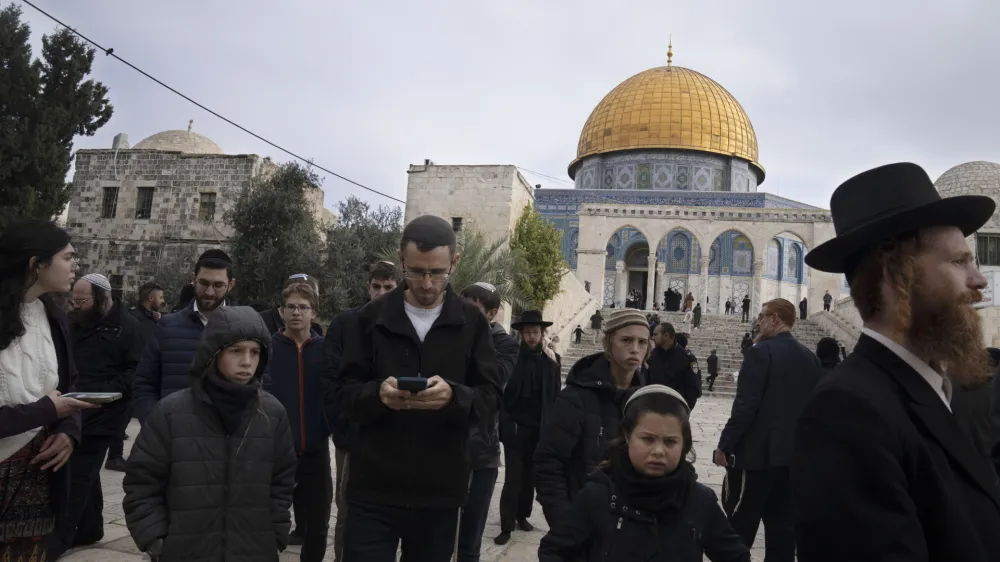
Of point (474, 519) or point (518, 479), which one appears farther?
point (518, 479)

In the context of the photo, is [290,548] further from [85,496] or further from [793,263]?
[793,263]

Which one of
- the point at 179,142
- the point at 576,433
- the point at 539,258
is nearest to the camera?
the point at 576,433

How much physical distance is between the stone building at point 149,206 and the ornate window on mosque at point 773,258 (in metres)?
20.8

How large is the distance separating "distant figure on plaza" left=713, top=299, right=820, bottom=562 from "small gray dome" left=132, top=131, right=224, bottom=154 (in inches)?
943

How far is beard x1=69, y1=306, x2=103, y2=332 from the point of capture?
4.15 m

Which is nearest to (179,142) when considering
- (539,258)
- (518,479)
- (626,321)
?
(539,258)

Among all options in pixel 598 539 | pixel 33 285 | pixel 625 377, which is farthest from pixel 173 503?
pixel 625 377

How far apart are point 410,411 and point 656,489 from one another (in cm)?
84

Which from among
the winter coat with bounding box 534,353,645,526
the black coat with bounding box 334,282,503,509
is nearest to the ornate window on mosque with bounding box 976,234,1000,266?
the winter coat with bounding box 534,353,645,526

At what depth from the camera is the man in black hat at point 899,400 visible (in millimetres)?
1196

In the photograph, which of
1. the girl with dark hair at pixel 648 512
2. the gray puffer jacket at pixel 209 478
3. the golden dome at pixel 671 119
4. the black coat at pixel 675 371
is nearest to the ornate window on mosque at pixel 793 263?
the golden dome at pixel 671 119

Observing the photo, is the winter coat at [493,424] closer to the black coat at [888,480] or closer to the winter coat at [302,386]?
the winter coat at [302,386]

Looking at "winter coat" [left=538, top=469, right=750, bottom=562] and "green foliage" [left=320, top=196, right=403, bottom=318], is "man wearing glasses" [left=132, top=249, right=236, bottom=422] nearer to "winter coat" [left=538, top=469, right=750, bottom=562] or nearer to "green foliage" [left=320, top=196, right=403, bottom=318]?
"winter coat" [left=538, top=469, right=750, bottom=562]

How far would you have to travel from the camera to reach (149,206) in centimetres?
1952
